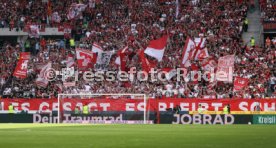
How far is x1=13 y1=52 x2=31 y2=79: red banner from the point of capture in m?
65.1

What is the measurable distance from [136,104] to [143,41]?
8335 millimetres

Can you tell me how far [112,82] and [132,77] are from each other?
6.48 ft

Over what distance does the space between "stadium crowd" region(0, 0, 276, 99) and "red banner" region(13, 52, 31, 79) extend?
51.2 inches

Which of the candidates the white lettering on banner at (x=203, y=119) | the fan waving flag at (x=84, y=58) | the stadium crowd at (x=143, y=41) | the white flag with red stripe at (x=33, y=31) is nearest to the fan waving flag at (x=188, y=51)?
the stadium crowd at (x=143, y=41)

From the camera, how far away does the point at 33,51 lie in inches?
2876

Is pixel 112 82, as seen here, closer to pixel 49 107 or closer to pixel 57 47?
pixel 49 107

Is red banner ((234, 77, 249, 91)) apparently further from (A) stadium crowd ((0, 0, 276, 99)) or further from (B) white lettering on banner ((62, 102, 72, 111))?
(B) white lettering on banner ((62, 102, 72, 111))

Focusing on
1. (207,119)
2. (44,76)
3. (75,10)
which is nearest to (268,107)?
(207,119)

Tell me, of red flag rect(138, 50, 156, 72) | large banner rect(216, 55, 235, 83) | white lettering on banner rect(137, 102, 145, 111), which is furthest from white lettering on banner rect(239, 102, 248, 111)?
red flag rect(138, 50, 156, 72)

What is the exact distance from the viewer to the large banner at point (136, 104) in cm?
5831

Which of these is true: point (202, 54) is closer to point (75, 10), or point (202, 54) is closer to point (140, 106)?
point (140, 106)

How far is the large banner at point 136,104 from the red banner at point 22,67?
2.54 metres

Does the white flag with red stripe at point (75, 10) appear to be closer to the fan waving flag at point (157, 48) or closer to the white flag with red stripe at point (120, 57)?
the white flag with red stripe at point (120, 57)

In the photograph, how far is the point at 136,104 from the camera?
200ft
